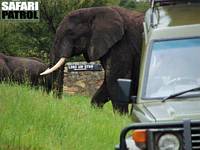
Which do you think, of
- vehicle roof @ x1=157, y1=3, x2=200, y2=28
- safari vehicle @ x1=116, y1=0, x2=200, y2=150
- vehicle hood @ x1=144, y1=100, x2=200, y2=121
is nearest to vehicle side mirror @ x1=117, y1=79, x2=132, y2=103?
safari vehicle @ x1=116, y1=0, x2=200, y2=150

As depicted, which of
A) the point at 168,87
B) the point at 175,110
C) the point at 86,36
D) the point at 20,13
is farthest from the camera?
the point at 86,36

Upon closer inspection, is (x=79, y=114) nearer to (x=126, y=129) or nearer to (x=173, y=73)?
(x=173, y=73)

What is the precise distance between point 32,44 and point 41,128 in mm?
28917

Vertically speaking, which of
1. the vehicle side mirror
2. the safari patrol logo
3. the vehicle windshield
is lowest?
the safari patrol logo

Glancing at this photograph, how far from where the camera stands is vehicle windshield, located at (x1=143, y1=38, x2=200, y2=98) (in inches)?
273

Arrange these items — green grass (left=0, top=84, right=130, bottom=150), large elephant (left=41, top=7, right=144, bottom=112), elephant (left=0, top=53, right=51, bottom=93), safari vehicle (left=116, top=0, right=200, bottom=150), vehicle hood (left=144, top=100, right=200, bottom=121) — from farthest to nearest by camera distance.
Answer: elephant (left=0, top=53, right=51, bottom=93) → large elephant (left=41, top=7, right=144, bottom=112) → green grass (left=0, top=84, right=130, bottom=150) → vehicle hood (left=144, top=100, right=200, bottom=121) → safari vehicle (left=116, top=0, right=200, bottom=150)

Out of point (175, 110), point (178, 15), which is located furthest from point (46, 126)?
point (175, 110)

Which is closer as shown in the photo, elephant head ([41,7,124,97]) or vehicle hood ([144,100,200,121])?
vehicle hood ([144,100,200,121])

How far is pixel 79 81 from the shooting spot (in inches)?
1074

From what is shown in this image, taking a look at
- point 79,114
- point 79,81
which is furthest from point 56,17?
point 79,114

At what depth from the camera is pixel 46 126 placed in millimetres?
9609

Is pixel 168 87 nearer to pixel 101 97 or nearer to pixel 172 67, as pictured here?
pixel 172 67

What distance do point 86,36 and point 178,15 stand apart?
7943mm

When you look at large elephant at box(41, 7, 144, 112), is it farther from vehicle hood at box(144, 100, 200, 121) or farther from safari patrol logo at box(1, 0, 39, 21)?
vehicle hood at box(144, 100, 200, 121)
